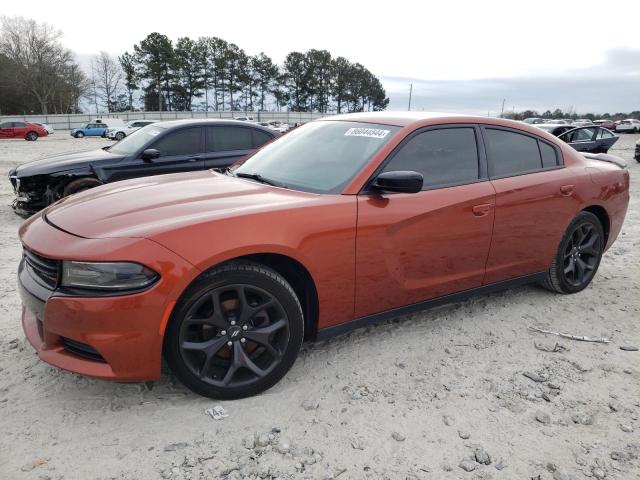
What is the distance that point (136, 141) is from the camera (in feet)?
23.2

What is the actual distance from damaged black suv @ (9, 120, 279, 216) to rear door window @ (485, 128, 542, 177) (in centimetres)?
365

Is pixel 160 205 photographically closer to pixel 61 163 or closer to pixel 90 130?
pixel 61 163

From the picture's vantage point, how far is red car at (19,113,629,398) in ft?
7.51

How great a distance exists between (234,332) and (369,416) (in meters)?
0.83

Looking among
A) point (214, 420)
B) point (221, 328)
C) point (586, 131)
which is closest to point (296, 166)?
point (221, 328)

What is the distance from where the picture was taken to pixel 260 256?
A: 2.62 meters

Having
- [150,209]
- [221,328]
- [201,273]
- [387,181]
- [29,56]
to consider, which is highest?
[29,56]

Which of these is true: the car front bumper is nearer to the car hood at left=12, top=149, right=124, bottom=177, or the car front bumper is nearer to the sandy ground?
the sandy ground

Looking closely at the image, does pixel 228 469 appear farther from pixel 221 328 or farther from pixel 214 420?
pixel 221 328

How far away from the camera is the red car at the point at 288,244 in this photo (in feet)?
7.51

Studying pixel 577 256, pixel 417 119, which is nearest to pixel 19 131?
pixel 417 119

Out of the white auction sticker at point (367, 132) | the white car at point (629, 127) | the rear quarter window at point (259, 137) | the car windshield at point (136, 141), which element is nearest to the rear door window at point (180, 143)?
the car windshield at point (136, 141)

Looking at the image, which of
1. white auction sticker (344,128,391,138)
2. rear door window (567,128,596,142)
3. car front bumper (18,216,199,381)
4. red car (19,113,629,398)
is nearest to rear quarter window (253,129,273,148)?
red car (19,113,629,398)

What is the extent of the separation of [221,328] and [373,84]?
92.1 m
